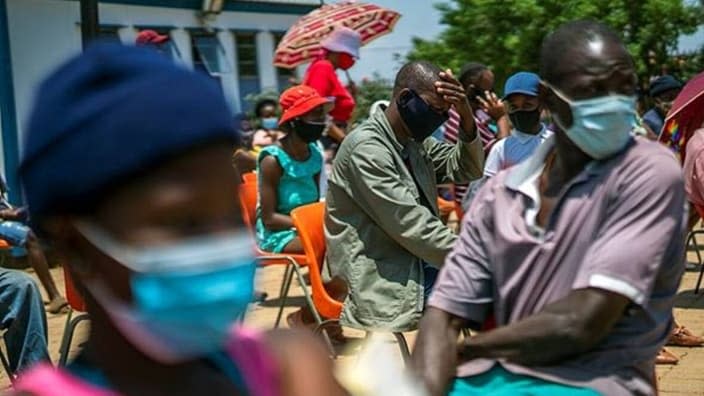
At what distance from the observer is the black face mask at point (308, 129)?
7.05 metres

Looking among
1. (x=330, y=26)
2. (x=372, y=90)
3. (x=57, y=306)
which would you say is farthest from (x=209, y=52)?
(x=57, y=306)

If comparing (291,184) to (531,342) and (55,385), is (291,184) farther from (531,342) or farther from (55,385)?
(55,385)

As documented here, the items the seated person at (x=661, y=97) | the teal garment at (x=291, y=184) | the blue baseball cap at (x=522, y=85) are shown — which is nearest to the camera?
the blue baseball cap at (x=522, y=85)

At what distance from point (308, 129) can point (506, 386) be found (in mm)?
4394

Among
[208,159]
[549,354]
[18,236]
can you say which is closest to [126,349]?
[208,159]

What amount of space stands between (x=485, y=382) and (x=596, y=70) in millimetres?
804

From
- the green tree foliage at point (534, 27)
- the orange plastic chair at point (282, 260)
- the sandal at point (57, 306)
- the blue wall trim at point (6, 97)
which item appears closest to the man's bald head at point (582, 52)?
the orange plastic chair at point (282, 260)

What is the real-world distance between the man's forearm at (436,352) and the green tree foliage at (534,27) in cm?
1414

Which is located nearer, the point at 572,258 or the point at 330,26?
the point at 572,258

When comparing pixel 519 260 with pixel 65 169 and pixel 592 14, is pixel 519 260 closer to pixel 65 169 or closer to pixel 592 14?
pixel 65 169

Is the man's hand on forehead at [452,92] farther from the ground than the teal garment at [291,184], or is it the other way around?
the man's hand on forehead at [452,92]

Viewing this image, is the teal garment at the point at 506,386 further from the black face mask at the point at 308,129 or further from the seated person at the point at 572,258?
the black face mask at the point at 308,129

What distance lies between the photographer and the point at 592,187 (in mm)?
2812

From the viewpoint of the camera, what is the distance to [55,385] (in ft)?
4.43
